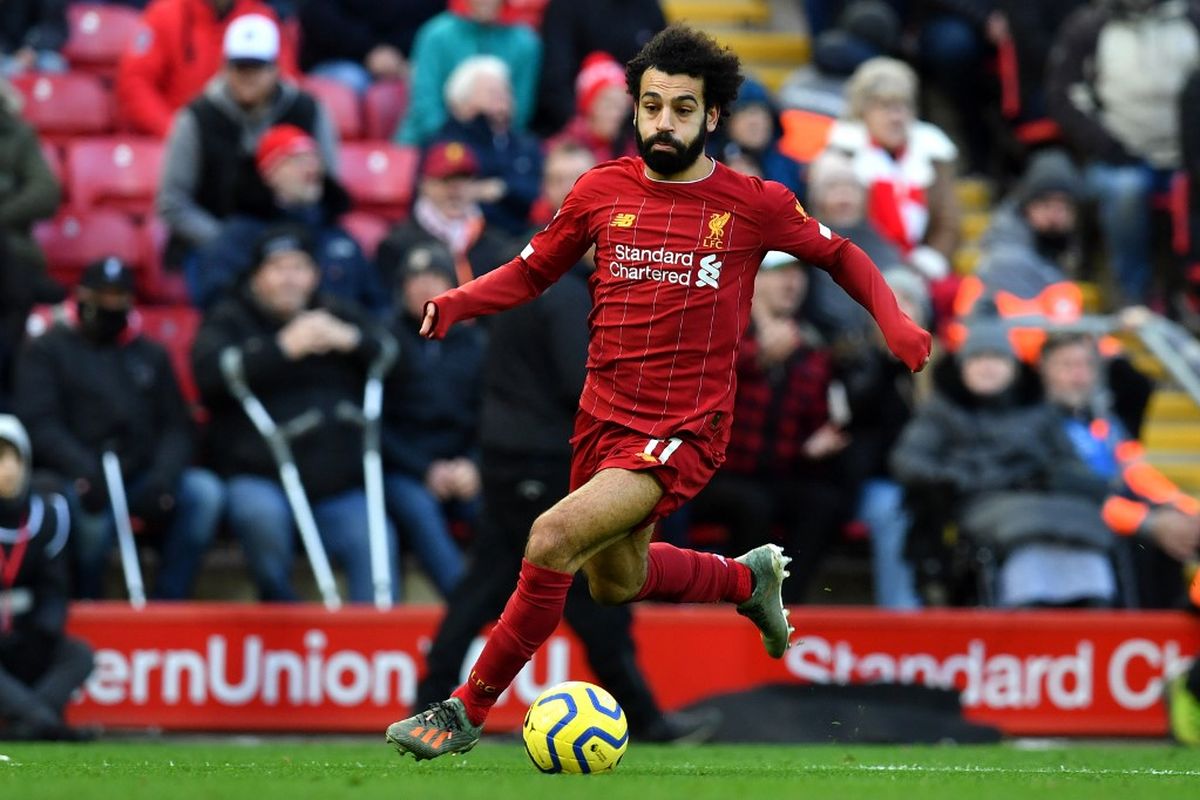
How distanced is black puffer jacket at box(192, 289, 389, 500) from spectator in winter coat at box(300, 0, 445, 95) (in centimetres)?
338

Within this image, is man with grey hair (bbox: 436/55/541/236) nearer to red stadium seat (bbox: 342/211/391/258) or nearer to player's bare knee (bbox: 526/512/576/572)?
red stadium seat (bbox: 342/211/391/258)

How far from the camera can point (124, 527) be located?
11633 millimetres

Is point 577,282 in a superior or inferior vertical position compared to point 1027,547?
superior

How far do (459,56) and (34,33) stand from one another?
285cm

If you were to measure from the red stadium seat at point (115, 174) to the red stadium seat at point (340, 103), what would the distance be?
1299mm

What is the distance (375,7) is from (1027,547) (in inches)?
246

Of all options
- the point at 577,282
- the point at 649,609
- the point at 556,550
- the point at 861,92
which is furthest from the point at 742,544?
the point at 556,550

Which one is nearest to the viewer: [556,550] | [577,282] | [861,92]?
[556,550]

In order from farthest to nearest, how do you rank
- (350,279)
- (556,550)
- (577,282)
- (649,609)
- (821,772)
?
(350,279) → (649,609) → (577,282) → (821,772) → (556,550)

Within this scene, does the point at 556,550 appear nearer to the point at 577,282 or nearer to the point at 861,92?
the point at 577,282

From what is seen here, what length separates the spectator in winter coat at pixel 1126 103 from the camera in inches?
579

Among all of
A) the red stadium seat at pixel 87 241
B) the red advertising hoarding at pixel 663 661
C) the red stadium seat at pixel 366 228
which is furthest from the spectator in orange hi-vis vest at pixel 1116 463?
the red stadium seat at pixel 87 241

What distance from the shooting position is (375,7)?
1539 cm

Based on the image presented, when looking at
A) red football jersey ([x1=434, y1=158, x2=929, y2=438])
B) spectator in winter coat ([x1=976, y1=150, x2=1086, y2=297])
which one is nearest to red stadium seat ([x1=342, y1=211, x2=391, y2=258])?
spectator in winter coat ([x1=976, y1=150, x2=1086, y2=297])
